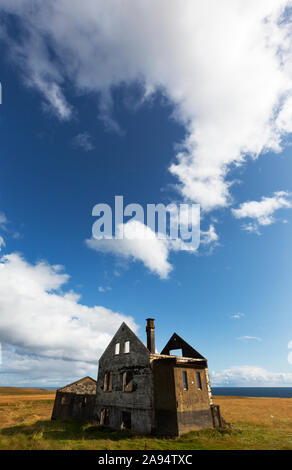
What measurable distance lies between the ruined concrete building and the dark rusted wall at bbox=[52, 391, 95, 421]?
0.30 feet

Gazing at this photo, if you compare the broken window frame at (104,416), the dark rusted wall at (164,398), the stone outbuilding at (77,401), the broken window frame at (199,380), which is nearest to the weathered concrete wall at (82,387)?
the stone outbuilding at (77,401)

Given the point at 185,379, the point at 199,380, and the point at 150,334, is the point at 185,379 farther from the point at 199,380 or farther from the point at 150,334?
the point at 150,334

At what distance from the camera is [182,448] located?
→ 13.3m

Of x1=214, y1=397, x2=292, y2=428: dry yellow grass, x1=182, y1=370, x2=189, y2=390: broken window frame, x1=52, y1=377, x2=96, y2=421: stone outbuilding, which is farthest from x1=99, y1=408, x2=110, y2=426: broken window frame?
x1=214, y1=397, x2=292, y2=428: dry yellow grass

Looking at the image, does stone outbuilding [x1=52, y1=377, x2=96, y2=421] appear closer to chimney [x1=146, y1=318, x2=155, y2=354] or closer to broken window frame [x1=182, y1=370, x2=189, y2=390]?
chimney [x1=146, y1=318, x2=155, y2=354]

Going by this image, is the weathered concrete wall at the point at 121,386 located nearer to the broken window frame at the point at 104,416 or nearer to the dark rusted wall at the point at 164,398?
the broken window frame at the point at 104,416

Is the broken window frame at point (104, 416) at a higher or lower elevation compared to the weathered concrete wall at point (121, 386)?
lower

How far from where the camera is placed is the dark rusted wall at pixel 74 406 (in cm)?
2490

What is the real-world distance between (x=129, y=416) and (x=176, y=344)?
7.97m

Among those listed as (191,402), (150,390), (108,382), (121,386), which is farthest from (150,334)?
(108,382)

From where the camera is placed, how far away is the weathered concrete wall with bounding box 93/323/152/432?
18359 mm

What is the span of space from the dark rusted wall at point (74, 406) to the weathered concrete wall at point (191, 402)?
1262 centimetres
